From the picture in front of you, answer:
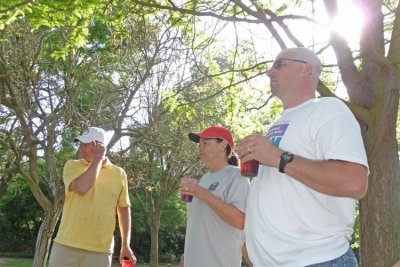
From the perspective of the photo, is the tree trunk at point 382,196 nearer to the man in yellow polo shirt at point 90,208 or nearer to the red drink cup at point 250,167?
the red drink cup at point 250,167

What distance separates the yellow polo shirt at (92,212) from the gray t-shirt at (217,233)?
1323 millimetres

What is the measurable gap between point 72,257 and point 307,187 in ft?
10.5

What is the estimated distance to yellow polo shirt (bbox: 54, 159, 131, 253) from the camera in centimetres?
507

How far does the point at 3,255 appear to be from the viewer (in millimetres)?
31266

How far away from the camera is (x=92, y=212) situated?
16.9 ft

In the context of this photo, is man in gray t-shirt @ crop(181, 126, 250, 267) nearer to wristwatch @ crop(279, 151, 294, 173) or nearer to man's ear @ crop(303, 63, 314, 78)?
man's ear @ crop(303, 63, 314, 78)

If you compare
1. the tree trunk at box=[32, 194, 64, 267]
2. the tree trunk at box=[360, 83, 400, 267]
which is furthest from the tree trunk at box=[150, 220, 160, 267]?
the tree trunk at box=[360, 83, 400, 267]

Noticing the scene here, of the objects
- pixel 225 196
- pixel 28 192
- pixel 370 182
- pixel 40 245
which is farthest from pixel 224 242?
pixel 28 192

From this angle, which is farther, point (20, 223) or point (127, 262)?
point (20, 223)

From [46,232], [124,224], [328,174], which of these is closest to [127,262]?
[124,224]

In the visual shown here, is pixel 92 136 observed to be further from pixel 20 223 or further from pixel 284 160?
pixel 20 223

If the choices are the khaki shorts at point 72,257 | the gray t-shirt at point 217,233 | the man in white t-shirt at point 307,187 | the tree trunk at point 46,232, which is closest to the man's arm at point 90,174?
the khaki shorts at point 72,257

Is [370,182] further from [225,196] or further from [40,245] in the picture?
[40,245]

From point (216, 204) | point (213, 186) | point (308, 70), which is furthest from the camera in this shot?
point (213, 186)
